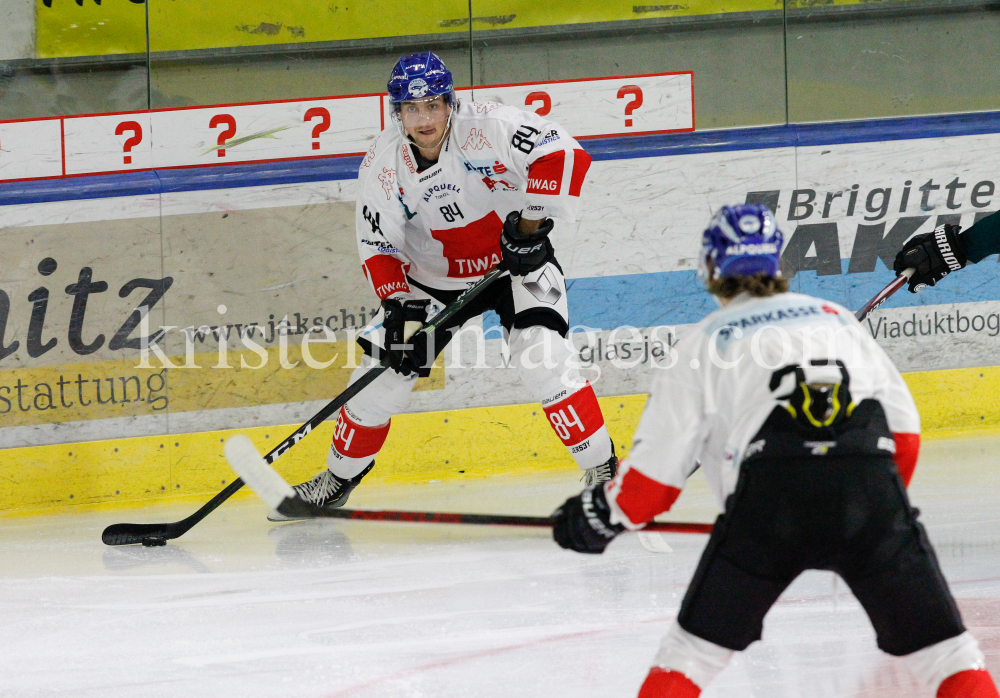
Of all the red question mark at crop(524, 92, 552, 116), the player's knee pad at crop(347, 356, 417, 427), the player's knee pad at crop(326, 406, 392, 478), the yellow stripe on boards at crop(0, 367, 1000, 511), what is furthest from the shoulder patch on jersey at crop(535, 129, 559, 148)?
the yellow stripe on boards at crop(0, 367, 1000, 511)

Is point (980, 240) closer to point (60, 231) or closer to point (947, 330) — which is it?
point (947, 330)

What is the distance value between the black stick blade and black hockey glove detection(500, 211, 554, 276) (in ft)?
4.55

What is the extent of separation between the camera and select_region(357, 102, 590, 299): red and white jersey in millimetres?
3381

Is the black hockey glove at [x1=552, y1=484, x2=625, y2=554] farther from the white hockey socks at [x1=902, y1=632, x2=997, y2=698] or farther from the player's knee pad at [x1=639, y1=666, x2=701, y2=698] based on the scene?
the white hockey socks at [x1=902, y1=632, x2=997, y2=698]

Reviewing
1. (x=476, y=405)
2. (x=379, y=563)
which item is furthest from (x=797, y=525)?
(x=476, y=405)

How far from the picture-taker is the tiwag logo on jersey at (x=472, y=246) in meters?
3.62

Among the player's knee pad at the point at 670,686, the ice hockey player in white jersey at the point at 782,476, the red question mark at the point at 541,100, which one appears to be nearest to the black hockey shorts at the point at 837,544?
the ice hockey player in white jersey at the point at 782,476

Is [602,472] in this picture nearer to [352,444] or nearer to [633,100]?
[352,444]

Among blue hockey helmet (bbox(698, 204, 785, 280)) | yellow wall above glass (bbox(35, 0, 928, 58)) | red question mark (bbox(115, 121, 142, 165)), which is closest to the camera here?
blue hockey helmet (bbox(698, 204, 785, 280))

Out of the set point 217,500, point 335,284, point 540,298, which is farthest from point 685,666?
point 335,284

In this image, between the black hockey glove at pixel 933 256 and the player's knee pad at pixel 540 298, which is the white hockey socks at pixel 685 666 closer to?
the player's knee pad at pixel 540 298

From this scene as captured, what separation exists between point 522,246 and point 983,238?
1346 millimetres

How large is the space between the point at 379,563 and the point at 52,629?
3.00 ft

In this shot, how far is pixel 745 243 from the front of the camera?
174cm
